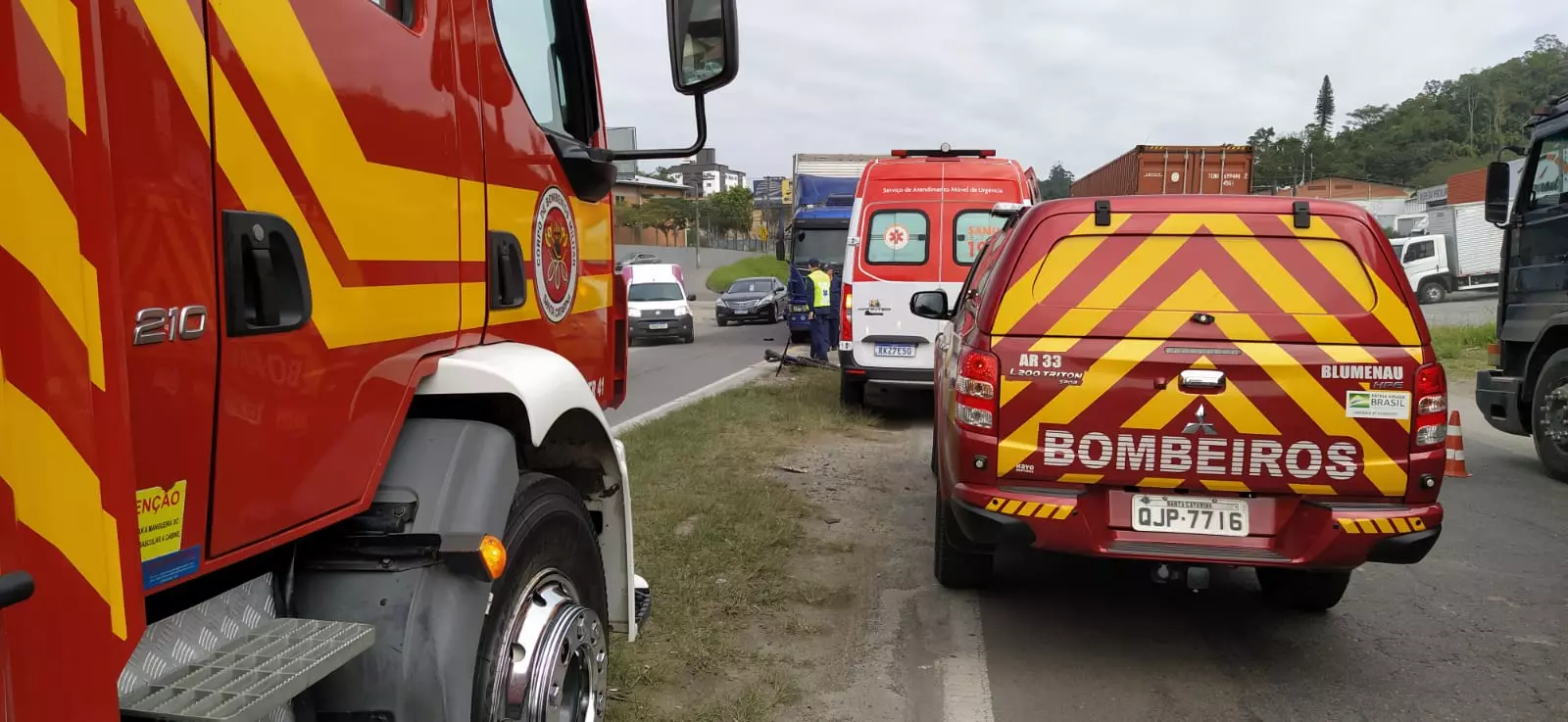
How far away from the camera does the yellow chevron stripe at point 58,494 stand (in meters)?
1.21

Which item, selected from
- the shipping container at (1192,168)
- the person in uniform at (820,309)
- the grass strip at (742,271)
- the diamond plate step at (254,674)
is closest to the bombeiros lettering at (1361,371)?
the diamond plate step at (254,674)

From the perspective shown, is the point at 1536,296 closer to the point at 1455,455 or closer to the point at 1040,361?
the point at 1455,455

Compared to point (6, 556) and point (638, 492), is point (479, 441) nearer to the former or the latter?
point (6, 556)

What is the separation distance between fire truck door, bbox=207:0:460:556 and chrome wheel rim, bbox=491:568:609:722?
563mm

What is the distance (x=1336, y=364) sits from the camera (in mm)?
3734

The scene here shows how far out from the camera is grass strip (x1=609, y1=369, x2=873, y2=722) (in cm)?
381

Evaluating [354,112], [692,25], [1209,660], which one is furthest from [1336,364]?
[354,112]

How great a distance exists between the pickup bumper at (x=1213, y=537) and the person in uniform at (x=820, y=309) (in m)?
11.2

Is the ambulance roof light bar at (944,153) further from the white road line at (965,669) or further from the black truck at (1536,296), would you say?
the white road line at (965,669)

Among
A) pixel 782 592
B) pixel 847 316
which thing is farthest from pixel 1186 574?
pixel 847 316

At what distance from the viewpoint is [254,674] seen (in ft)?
5.61

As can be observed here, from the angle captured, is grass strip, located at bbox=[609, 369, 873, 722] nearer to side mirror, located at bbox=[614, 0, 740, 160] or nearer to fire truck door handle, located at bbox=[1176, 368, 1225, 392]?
fire truck door handle, located at bbox=[1176, 368, 1225, 392]

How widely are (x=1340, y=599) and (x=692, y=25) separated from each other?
4071 mm

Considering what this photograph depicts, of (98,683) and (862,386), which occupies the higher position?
(98,683)
